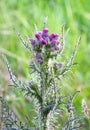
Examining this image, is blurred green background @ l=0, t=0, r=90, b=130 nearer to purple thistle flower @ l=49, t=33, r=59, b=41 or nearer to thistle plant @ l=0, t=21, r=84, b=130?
thistle plant @ l=0, t=21, r=84, b=130

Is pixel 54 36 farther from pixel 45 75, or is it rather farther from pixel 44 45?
pixel 45 75

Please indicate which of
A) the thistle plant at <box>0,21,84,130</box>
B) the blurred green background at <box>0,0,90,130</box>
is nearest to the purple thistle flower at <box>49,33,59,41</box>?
the thistle plant at <box>0,21,84,130</box>

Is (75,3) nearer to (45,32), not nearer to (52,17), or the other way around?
(52,17)

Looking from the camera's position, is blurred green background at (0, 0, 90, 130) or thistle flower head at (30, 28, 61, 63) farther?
blurred green background at (0, 0, 90, 130)

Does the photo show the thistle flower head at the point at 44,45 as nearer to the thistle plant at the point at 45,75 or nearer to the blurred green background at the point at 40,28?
the thistle plant at the point at 45,75

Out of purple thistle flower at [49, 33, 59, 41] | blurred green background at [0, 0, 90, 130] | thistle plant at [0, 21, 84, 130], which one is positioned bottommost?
thistle plant at [0, 21, 84, 130]

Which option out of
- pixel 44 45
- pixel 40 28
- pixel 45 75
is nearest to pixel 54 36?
pixel 44 45

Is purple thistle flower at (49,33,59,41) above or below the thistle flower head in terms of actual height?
above

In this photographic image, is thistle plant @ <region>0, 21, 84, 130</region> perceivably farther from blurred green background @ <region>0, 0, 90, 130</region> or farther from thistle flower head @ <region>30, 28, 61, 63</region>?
blurred green background @ <region>0, 0, 90, 130</region>
